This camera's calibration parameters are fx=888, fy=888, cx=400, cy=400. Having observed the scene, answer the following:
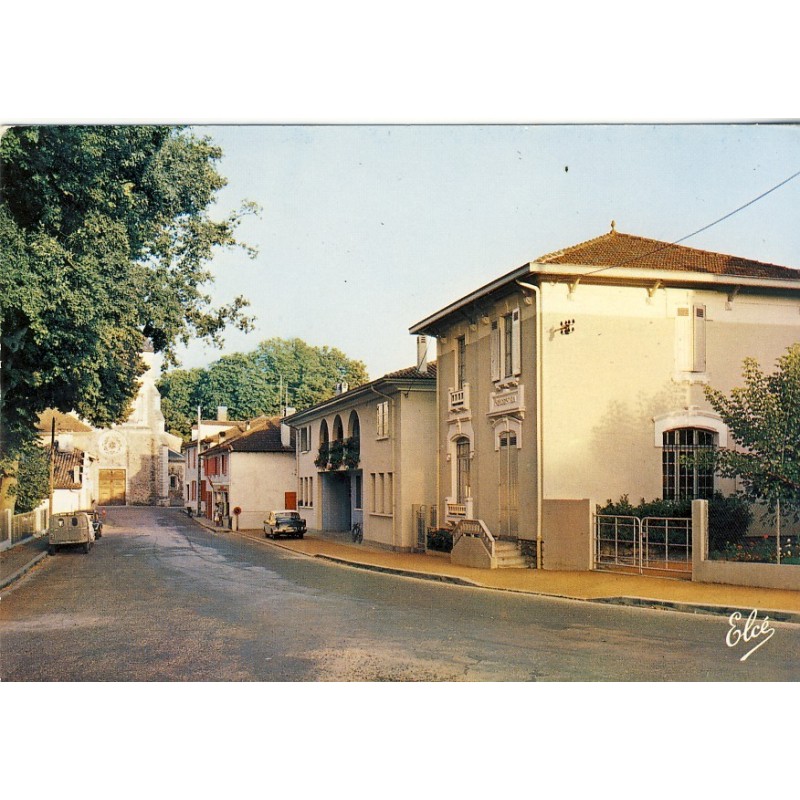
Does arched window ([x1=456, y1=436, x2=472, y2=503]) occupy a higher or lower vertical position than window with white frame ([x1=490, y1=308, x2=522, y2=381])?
lower

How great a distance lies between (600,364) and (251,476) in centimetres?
628

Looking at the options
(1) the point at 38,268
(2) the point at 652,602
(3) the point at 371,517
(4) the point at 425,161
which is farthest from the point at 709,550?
(1) the point at 38,268

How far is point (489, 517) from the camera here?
50.2 feet

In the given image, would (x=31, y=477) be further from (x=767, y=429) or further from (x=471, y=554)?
(x=767, y=429)

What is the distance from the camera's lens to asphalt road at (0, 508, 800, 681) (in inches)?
377

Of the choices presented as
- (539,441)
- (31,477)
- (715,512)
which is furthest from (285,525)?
(715,512)

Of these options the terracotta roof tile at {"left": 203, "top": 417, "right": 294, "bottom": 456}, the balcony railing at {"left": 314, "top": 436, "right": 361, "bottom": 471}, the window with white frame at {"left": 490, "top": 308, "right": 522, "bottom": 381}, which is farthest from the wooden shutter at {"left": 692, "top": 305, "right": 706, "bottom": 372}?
the terracotta roof tile at {"left": 203, "top": 417, "right": 294, "bottom": 456}

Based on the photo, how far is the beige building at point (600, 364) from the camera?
11.9 meters

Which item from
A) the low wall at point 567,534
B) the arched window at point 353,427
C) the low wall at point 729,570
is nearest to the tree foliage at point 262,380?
the arched window at point 353,427

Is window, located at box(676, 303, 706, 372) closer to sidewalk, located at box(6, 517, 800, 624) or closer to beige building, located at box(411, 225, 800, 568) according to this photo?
beige building, located at box(411, 225, 800, 568)

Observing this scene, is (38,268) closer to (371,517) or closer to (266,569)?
(266,569)

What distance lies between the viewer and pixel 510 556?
14867 millimetres

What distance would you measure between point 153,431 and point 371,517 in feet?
13.4

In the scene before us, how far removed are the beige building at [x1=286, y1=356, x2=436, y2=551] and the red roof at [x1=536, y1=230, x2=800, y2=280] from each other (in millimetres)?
2640
